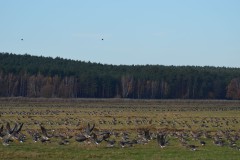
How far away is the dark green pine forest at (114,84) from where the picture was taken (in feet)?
414

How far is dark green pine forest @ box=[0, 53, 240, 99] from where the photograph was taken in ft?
414

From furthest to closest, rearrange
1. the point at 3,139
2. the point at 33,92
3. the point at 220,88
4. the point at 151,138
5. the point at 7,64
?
the point at 7,64
the point at 220,88
the point at 33,92
the point at 151,138
the point at 3,139

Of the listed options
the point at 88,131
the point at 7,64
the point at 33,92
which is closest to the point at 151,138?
the point at 88,131

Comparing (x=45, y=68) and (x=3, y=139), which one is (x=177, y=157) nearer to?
(x=3, y=139)

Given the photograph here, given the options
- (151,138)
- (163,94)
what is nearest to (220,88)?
(163,94)

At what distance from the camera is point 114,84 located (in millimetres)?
132750

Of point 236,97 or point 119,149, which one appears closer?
point 119,149

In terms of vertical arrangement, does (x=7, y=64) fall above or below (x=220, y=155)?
above

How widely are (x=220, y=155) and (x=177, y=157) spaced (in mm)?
1916

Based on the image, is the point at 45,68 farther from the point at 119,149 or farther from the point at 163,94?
the point at 119,149

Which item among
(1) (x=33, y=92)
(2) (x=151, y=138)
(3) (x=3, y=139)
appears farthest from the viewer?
(1) (x=33, y=92)

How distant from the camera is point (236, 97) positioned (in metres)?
133

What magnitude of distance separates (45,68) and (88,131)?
108768 millimetres

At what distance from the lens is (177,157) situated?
22531mm
